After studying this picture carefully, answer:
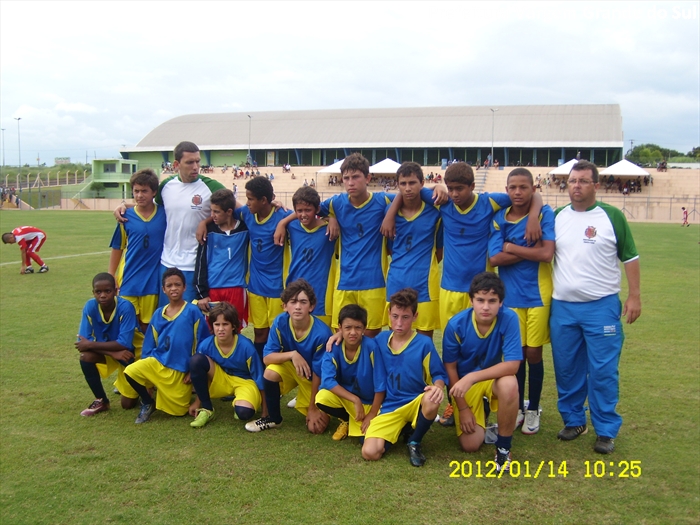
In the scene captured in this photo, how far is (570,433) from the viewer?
4.49m

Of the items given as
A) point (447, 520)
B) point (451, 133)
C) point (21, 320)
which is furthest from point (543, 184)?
point (447, 520)

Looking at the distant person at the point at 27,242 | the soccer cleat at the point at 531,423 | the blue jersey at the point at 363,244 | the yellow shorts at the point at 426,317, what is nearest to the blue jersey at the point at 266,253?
the blue jersey at the point at 363,244

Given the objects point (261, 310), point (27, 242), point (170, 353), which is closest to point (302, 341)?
point (261, 310)

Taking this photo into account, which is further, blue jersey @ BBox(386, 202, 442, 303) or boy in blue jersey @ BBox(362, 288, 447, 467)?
blue jersey @ BBox(386, 202, 442, 303)

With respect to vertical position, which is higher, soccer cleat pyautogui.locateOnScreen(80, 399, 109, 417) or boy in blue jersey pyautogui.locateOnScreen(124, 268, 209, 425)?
boy in blue jersey pyautogui.locateOnScreen(124, 268, 209, 425)

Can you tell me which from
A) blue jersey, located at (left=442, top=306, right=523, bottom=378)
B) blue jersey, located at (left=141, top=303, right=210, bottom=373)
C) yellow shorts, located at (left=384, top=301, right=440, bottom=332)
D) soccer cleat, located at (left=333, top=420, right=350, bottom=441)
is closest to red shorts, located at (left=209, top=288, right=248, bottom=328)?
blue jersey, located at (left=141, top=303, right=210, bottom=373)

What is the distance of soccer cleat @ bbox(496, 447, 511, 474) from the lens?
395 centimetres

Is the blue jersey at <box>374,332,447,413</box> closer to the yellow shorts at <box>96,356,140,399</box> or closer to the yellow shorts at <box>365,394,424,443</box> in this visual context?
the yellow shorts at <box>365,394,424,443</box>

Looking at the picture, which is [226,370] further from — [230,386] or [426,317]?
[426,317]

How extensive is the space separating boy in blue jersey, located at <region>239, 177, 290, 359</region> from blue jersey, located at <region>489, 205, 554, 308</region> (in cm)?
185

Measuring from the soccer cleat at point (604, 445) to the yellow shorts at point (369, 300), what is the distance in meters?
1.87

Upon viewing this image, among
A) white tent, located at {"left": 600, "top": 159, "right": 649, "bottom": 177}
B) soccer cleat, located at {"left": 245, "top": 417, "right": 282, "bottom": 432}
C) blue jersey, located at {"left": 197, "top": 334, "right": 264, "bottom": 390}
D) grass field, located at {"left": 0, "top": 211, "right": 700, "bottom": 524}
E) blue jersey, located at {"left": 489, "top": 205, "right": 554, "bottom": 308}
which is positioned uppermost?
white tent, located at {"left": 600, "top": 159, "right": 649, "bottom": 177}

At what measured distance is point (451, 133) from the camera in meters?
55.7

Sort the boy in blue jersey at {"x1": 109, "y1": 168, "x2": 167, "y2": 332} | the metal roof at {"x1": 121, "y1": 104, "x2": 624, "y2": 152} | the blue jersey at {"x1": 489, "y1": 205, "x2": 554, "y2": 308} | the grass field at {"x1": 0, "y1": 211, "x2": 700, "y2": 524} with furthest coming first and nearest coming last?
1. the metal roof at {"x1": 121, "y1": 104, "x2": 624, "y2": 152}
2. the boy in blue jersey at {"x1": 109, "y1": 168, "x2": 167, "y2": 332}
3. the blue jersey at {"x1": 489, "y1": 205, "x2": 554, "y2": 308}
4. the grass field at {"x1": 0, "y1": 211, "x2": 700, "y2": 524}
